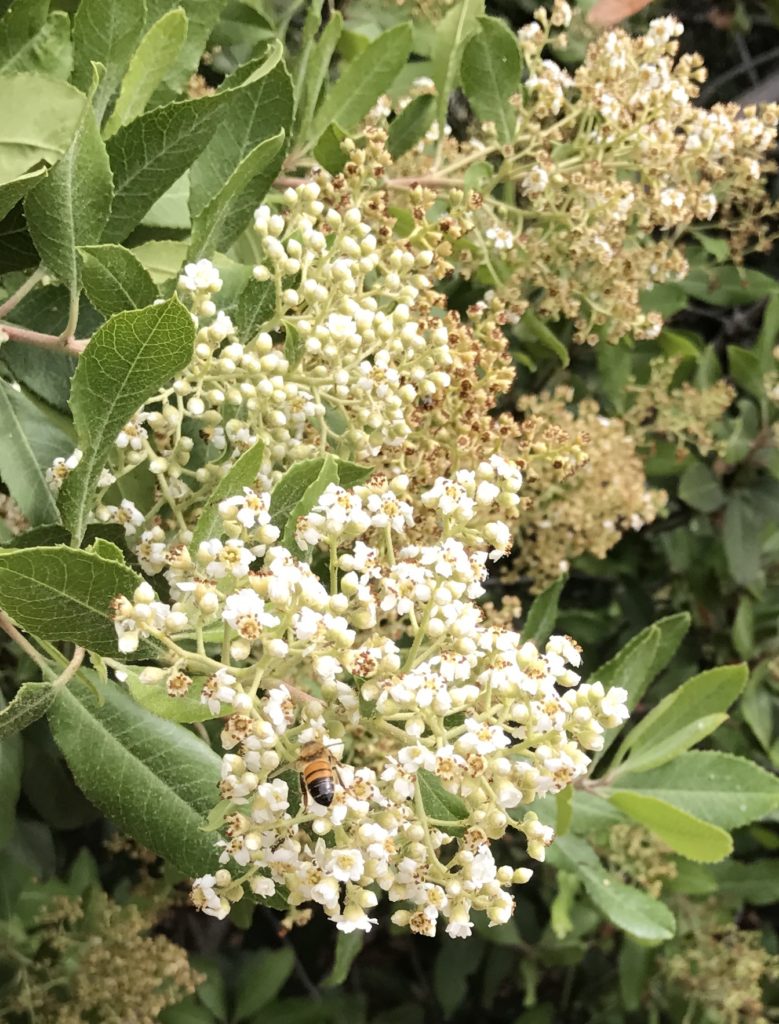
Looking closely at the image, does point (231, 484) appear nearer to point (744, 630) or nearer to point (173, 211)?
point (173, 211)

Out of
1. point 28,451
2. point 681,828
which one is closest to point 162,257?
point 28,451

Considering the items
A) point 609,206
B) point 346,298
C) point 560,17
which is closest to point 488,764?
point 346,298

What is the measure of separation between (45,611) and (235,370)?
30 cm

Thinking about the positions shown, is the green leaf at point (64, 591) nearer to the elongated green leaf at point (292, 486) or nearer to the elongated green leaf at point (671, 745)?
the elongated green leaf at point (292, 486)

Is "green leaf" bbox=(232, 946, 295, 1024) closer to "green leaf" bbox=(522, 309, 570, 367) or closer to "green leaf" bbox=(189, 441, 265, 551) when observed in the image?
"green leaf" bbox=(522, 309, 570, 367)

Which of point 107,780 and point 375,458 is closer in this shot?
point 107,780

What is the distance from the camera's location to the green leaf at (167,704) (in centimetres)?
74

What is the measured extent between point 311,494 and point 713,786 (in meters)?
1.02

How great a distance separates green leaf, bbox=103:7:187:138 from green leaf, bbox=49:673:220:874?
1.84ft

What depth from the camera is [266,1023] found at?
2.25m

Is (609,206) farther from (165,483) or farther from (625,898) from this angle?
(625,898)

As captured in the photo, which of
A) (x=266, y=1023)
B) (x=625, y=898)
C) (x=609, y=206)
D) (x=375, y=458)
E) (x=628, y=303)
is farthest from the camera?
(x=266, y=1023)

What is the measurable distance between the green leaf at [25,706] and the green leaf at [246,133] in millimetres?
500

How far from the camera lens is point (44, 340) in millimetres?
977
